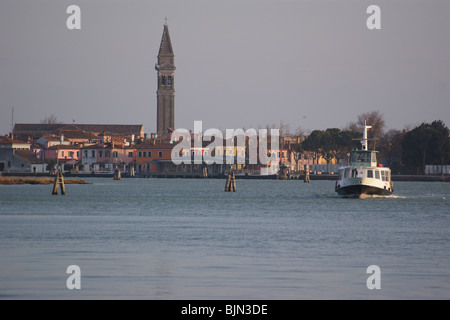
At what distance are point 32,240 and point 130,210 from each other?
2187cm

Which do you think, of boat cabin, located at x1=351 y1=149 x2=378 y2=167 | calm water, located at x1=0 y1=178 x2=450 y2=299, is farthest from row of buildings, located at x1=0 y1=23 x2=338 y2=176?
calm water, located at x1=0 y1=178 x2=450 y2=299

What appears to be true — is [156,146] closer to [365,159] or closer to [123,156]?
[123,156]

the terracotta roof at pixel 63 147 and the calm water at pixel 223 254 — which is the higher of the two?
the terracotta roof at pixel 63 147

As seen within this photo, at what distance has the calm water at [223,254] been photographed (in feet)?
66.5

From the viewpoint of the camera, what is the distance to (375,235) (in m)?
35.3

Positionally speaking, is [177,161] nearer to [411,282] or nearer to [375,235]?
[375,235]

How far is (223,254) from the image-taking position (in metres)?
27.4

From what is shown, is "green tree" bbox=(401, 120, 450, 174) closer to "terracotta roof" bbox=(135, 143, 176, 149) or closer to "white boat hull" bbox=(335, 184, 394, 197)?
"terracotta roof" bbox=(135, 143, 176, 149)

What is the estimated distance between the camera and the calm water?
20.3m

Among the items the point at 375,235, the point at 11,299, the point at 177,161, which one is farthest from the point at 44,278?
the point at 177,161

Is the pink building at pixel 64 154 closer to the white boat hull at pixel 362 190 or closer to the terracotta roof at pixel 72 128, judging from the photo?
the terracotta roof at pixel 72 128

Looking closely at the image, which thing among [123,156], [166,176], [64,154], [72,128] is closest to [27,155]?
[64,154]

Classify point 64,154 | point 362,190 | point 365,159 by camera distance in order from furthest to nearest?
1. point 64,154
2. point 362,190
3. point 365,159

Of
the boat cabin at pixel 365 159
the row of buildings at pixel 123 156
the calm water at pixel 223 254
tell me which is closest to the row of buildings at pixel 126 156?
the row of buildings at pixel 123 156
